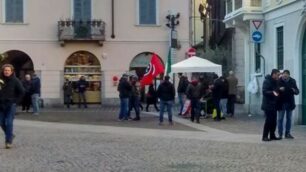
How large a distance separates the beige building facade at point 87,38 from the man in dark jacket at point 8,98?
990 inches

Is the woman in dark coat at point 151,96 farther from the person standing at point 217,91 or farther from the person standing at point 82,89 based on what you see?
the person standing at point 82,89

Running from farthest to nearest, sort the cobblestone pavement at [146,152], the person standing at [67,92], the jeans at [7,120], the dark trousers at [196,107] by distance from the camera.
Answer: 1. the person standing at [67,92]
2. the dark trousers at [196,107]
3. the jeans at [7,120]
4. the cobblestone pavement at [146,152]

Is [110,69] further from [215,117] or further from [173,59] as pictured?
[215,117]

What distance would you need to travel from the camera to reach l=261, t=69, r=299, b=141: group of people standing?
17469mm

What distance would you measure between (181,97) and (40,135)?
428 inches

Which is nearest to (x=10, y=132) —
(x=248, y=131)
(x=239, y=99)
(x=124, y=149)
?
(x=124, y=149)

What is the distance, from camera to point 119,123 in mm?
24266

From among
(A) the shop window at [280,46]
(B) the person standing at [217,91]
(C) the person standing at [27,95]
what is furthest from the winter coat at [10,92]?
(C) the person standing at [27,95]

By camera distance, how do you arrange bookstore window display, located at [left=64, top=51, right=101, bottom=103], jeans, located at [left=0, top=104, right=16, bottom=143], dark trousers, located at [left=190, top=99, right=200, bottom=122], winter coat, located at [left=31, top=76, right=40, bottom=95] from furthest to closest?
bookstore window display, located at [left=64, top=51, right=101, bottom=103], winter coat, located at [left=31, top=76, right=40, bottom=95], dark trousers, located at [left=190, top=99, right=200, bottom=122], jeans, located at [left=0, top=104, right=16, bottom=143]

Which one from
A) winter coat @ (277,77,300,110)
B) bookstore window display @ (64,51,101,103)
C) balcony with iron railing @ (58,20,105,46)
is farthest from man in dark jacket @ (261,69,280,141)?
bookstore window display @ (64,51,101,103)

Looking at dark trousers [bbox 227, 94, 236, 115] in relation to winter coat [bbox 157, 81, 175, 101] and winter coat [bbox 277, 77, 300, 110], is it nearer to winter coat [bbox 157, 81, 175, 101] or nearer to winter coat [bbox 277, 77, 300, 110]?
winter coat [bbox 157, 81, 175, 101]

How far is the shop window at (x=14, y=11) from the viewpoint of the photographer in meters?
41.1

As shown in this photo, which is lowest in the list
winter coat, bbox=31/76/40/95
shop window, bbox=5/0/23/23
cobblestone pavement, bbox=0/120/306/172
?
cobblestone pavement, bbox=0/120/306/172

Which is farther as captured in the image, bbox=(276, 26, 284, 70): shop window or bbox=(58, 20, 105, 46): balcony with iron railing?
bbox=(58, 20, 105, 46): balcony with iron railing
